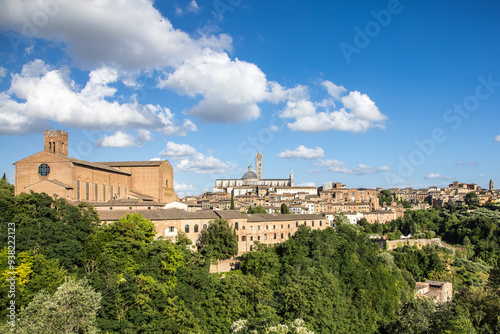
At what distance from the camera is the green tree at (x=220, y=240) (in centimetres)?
3369

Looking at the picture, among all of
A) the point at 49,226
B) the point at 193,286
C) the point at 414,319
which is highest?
the point at 49,226

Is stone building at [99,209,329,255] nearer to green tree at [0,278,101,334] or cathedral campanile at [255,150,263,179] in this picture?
green tree at [0,278,101,334]

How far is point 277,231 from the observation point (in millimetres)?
41969

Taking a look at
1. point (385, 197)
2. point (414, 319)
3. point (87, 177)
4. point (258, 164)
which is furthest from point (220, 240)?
point (258, 164)

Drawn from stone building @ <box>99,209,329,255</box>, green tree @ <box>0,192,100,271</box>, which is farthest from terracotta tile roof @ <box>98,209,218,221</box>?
green tree @ <box>0,192,100,271</box>

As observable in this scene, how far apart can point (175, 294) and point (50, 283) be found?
736cm

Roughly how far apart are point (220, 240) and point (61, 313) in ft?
54.6

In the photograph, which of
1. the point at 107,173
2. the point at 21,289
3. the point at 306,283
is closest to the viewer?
the point at 21,289

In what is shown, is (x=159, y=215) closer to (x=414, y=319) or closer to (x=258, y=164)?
(x=414, y=319)

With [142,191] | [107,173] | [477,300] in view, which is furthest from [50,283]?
[477,300]

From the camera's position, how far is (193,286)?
27406mm

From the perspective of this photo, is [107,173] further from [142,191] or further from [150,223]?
[150,223]

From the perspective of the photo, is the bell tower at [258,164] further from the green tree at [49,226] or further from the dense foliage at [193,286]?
the green tree at [49,226]

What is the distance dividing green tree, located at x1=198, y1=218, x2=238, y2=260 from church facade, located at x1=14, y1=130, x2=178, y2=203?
11343 mm
